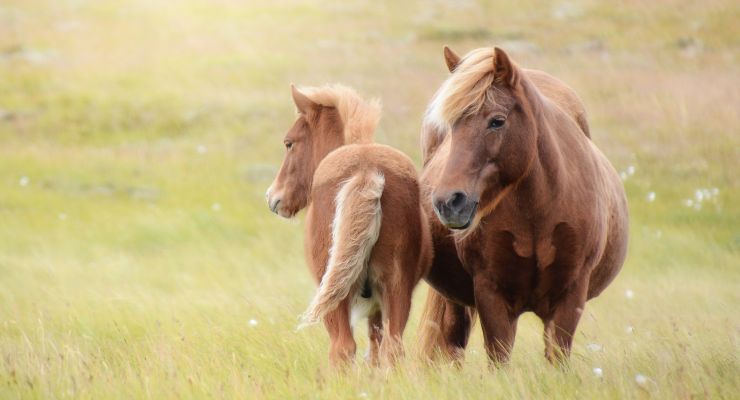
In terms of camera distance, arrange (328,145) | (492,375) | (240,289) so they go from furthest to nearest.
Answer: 1. (240,289)
2. (328,145)
3. (492,375)

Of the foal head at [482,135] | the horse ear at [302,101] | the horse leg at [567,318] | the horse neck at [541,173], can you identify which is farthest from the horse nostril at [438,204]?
the horse ear at [302,101]

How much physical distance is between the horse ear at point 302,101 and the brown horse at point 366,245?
1025mm

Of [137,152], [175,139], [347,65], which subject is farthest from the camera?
[347,65]

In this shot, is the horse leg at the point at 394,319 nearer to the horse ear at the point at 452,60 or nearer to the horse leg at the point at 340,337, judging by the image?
the horse leg at the point at 340,337

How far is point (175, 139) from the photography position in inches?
684

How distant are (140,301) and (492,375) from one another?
4.13 metres

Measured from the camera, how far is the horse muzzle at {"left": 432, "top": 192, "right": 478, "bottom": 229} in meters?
4.62

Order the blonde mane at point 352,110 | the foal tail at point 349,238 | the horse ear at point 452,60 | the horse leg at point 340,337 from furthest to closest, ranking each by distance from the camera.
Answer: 1. the blonde mane at point 352,110
2. the horse ear at point 452,60
3. the horse leg at point 340,337
4. the foal tail at point 349,238

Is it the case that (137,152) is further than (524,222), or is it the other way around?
(137,152)

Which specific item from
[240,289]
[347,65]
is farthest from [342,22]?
[240,289]

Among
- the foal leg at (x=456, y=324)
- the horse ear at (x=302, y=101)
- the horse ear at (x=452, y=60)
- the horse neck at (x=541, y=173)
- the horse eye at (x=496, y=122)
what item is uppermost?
the horse ear at (x=452, y=60)

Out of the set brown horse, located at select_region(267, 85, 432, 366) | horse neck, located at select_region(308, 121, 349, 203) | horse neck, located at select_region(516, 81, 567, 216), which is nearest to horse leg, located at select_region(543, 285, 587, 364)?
horse neck, located at select_region(516, 81, 567, 216)

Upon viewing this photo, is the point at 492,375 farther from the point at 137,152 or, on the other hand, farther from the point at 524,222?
the point at 137,152

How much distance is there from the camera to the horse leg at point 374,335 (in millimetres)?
5574
